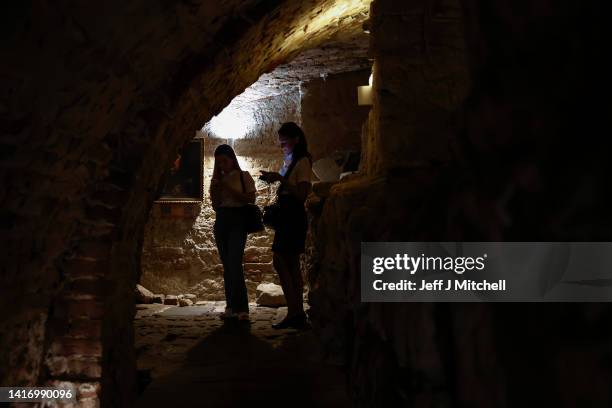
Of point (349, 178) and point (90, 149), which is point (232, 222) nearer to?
point (349, 178)

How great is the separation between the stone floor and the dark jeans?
269 mm

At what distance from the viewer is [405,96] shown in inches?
92.4

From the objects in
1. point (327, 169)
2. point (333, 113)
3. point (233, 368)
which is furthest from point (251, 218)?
point (333, 113)

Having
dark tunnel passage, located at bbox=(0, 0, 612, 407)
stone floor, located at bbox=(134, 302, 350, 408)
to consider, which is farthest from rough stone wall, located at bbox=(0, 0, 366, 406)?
stone floor, located at bbox=(134, 302, 350, 408)

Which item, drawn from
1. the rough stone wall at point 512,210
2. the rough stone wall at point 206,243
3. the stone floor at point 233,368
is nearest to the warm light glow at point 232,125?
the rough stone wall at point 206,243

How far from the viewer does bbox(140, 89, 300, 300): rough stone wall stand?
5859mm

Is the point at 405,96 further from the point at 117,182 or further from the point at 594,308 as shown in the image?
the point at 594,308

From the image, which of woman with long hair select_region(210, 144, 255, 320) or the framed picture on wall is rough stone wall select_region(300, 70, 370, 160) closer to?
the framed picture on wall

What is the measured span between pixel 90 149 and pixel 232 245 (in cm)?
171

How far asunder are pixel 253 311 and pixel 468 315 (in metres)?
3.43

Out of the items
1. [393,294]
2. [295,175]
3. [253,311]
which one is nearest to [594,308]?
[393,294]

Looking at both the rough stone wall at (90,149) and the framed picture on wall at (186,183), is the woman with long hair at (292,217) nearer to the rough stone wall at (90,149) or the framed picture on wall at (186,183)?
the rough stone wall at (90,149)

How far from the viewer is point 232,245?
351 cm

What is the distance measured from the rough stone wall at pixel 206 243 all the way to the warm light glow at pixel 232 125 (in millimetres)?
134
